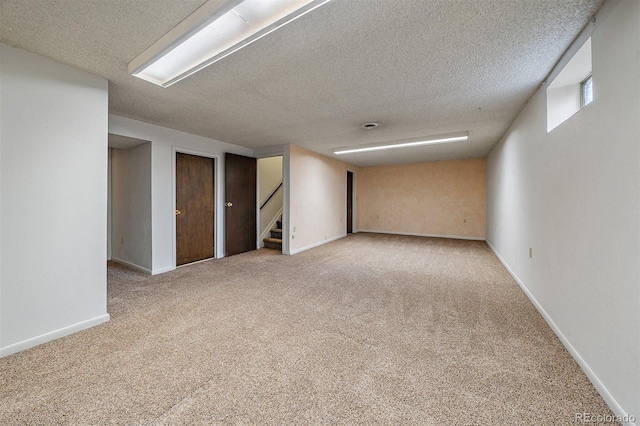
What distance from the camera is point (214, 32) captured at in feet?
5.60

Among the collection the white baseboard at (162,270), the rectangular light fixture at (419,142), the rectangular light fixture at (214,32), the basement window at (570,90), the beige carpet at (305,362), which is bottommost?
the beige carpet at (305,362)

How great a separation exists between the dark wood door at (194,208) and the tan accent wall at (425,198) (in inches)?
203

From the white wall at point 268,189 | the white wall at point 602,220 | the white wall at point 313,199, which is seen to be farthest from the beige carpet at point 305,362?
the white wall at point 268,189

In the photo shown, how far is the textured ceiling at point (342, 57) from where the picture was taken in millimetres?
1508

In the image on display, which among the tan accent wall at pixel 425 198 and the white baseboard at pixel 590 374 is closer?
the white baseboard at pixel 590 374

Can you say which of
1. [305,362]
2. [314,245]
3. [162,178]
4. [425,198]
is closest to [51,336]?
[305,362]

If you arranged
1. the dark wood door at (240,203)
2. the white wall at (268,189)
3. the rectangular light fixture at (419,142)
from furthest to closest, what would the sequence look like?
the white wall at (268,189), the dark wood door at (240,203), the rectangular light fixture at (419,142)

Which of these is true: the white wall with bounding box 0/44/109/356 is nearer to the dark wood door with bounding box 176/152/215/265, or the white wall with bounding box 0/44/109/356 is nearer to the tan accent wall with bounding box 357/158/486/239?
the dark wood door with bounding box 176/152/215/265

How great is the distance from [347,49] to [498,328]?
8.73 feet

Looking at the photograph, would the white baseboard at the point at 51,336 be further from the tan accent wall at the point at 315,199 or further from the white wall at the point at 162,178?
the tan accent wall at the point at 315,199

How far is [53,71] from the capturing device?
2.06 m

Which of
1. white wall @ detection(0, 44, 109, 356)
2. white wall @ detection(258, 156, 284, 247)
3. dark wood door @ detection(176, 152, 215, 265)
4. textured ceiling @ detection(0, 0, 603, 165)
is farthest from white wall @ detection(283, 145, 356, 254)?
white wall @ detection(0, 44, 109, 356)

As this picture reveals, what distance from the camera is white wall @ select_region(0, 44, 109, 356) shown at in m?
1.86

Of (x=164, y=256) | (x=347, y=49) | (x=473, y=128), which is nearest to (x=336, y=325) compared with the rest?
(x=347, y=49)
